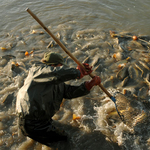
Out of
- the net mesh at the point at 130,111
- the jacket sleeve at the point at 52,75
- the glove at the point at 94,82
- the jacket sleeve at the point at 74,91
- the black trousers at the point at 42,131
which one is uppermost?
the jacket sleeve at the point at 52,75

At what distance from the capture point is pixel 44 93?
8.85ft

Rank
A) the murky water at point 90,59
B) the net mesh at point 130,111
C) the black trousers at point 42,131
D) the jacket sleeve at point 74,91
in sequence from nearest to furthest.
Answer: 1. the black trousers at point 42,131
2. the jacket sleeve at point 74,91
3. the murky water at point 90,59
4. the net mesh at point 130,111

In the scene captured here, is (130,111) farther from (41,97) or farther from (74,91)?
(41,97)

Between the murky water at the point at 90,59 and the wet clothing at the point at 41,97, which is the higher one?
the wet clothing at the point at 41,97

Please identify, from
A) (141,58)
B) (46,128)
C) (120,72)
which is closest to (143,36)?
(141,58)

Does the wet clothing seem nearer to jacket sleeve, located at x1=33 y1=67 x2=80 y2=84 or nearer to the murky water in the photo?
jacket sleeve, located at x1=33 y1=67 x2=80 y2=84

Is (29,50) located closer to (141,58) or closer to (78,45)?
(78,45)

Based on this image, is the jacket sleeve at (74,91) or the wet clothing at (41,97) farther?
the jacket sleeve at (74,91)

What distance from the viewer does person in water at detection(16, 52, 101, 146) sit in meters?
2.52

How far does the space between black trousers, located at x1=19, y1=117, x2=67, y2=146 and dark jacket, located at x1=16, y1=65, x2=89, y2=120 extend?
16 centimetres

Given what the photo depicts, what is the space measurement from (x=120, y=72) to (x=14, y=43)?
4.36 metres

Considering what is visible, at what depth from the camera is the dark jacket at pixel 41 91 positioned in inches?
98.7

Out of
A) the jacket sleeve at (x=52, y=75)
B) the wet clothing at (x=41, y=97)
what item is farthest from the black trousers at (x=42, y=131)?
the jacket sleeve at (x=52, y=75)

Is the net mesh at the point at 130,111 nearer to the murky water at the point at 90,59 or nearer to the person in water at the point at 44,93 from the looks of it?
the murky water at the point at 90,59
